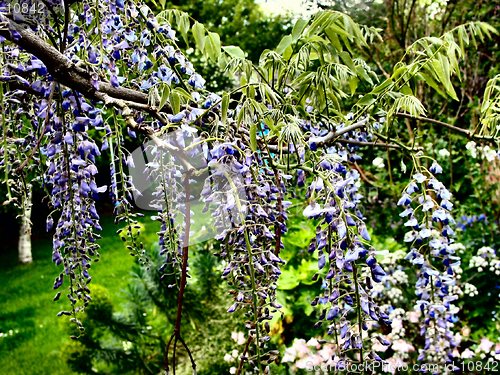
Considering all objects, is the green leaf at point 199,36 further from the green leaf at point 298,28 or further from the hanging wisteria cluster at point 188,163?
the green leaf at point 298,28

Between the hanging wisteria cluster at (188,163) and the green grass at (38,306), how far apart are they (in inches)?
89.9

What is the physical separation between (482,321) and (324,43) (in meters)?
2.67

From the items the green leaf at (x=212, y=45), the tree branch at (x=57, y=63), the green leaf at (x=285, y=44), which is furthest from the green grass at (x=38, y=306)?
the tree branch at (x=57, y=63)

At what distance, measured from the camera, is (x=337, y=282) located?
836mm

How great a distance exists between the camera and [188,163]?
2.63ft

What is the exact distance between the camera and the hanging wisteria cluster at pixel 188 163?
791 mm

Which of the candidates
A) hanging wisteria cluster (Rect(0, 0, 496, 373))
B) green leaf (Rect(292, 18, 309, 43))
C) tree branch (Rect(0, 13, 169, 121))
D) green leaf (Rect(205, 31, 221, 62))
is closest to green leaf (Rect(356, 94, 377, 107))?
hanging wisteria cluster (Rect(0, 0, 496, 373))

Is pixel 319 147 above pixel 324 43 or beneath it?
beneath

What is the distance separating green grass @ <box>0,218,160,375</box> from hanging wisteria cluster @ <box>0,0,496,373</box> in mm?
2283

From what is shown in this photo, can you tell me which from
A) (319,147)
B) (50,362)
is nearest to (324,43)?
(319,147)

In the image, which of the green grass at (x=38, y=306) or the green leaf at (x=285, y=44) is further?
the green grass at (x=38, y=306)

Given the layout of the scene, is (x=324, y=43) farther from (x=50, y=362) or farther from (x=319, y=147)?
(x=50, y=362)

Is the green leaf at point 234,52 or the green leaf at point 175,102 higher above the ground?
the green leaf at point 234,52

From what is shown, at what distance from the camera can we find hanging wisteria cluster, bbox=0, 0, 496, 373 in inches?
31.1
